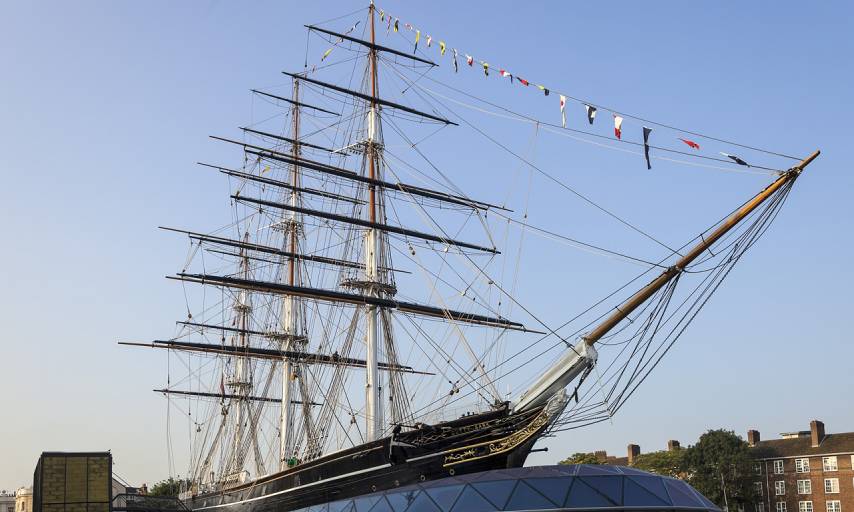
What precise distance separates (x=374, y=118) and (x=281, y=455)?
70.5 feet

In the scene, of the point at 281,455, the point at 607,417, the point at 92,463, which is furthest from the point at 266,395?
the point at 607,417

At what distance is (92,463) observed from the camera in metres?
34.2

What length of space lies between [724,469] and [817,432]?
10.1 metres

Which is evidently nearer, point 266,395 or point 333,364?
point 333,364

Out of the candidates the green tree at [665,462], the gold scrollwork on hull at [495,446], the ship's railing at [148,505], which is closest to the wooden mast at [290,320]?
the ship's railing at [148,505]

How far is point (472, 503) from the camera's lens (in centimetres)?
2962

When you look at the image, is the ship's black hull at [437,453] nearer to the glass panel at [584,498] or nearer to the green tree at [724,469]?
the glass panel at [584,498]

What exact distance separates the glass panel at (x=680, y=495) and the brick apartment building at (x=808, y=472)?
59.7m

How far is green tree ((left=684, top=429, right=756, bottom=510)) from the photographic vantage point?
84.6m

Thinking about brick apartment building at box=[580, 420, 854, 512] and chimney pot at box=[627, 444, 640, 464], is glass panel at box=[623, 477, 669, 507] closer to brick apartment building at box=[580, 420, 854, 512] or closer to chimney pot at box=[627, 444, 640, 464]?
brick apartment building at box=[580, 420, 854, 512]

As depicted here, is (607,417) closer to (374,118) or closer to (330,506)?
(330,506)

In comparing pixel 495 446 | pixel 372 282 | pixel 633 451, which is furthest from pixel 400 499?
pixel 633 451

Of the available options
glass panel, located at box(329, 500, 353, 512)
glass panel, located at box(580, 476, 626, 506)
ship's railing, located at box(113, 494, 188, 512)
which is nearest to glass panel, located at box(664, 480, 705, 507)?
glass panel, located at box(580, 476, 626, 506)

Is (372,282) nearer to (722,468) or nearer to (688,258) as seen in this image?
(688,258)
